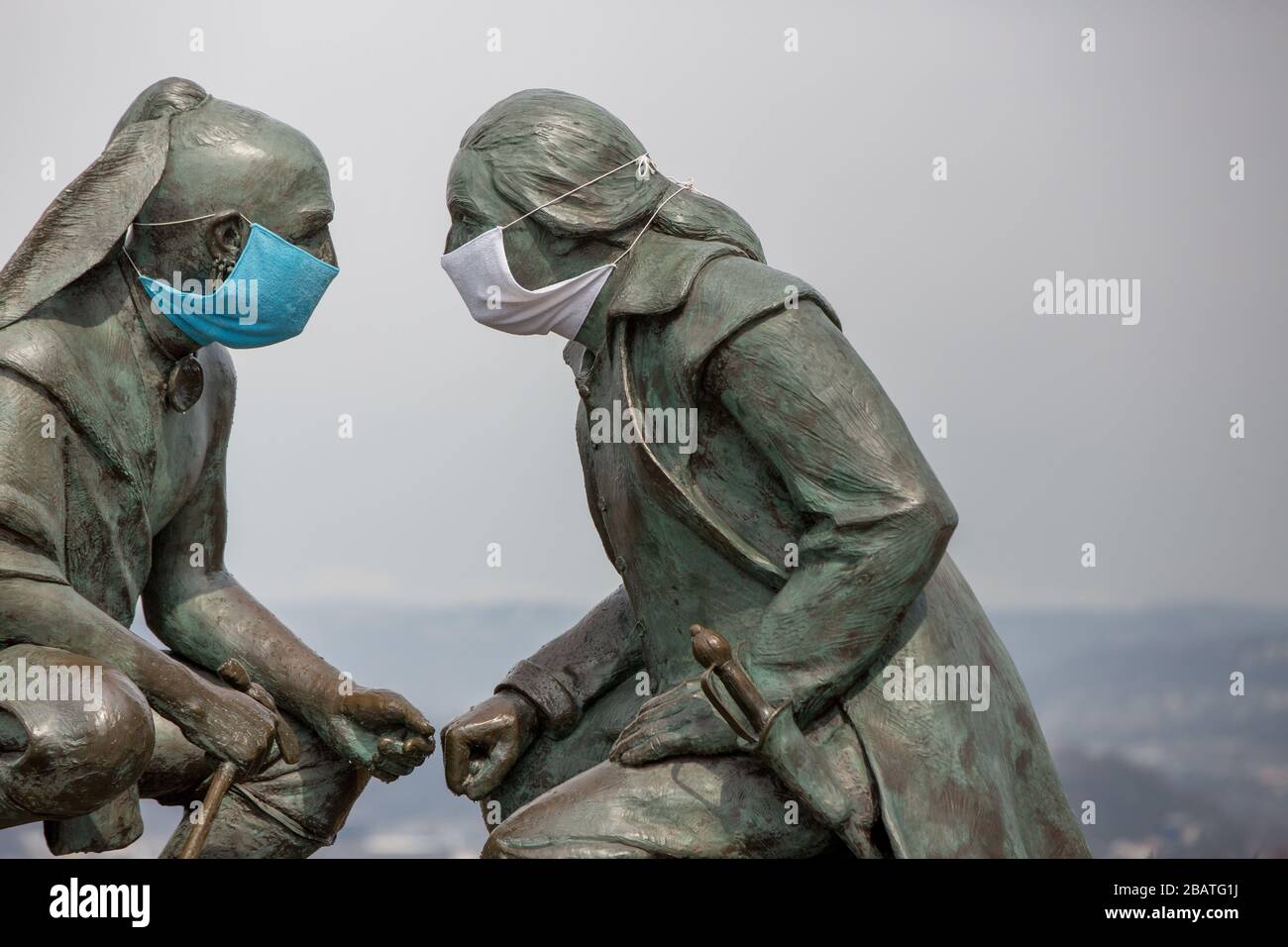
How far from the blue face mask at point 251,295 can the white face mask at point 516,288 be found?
1.31 ft

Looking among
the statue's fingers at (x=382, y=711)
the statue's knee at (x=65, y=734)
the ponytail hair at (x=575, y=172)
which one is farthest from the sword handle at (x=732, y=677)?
the statue's knee at (x=65, y=734)

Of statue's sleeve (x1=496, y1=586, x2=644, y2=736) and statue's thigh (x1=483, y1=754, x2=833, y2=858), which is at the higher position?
statue's sleeve (x1=496, y1=586, x2=644, y2=736)

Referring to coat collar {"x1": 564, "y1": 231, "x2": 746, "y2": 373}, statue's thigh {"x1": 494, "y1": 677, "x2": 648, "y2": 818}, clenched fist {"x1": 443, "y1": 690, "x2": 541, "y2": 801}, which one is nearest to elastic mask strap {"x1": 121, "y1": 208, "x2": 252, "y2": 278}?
coat collar {"x1": 564, "y1": 231, "x2": 746, "y2": 373}

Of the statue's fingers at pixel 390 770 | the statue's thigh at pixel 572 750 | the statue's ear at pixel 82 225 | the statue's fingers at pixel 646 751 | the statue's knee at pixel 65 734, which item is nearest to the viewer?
the statue's knee at pixel 65 734

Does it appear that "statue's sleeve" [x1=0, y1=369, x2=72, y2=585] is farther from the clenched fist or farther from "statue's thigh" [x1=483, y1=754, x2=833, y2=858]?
"statue's thigh" [x1=483, y1=754, x2=833, y2=858]

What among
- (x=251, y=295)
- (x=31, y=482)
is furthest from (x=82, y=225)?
(x=31, y=482)

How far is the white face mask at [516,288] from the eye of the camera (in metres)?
4.66

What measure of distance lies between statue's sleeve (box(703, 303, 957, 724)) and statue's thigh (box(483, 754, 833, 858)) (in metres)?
0.20

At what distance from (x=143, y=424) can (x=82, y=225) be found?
0.44 m

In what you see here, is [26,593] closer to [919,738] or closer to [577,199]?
[577,199]

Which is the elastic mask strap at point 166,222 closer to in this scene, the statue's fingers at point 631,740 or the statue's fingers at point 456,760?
the statue's fingers at point 456,760

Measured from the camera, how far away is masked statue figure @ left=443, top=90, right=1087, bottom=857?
4.40 metres
